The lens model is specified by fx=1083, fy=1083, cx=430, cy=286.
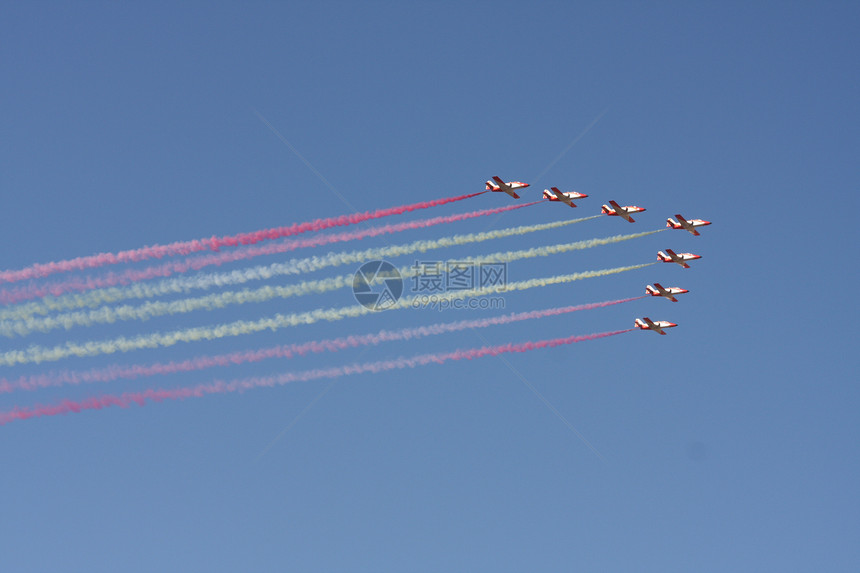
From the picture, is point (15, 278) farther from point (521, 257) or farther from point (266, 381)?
point (521, 257)

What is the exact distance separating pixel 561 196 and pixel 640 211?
260 inches

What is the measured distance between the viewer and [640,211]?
85.8 meters

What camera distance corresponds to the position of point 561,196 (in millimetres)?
A: 84625

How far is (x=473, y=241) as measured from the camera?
80125mm

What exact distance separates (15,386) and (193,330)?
449 inches

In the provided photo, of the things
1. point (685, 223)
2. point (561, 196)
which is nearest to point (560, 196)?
point (561, 196)

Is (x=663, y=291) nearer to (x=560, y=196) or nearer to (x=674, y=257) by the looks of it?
(x=674, y=257)

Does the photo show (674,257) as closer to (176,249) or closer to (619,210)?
(619,210)

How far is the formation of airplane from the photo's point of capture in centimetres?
8175

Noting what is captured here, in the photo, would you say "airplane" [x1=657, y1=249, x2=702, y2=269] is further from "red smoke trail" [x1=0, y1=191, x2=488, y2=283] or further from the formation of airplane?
"red smoke trail" [x1=0, y1=191, x2=488, y2=283]

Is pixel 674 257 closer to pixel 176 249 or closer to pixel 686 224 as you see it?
pixel 686 224

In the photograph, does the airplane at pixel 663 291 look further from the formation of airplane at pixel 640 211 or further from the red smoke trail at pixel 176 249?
the red smoke trail at pixel 176 249

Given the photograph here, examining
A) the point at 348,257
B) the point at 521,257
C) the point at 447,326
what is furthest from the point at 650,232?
the point at 348,257

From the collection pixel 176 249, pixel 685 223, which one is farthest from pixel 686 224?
pixel 176 249
